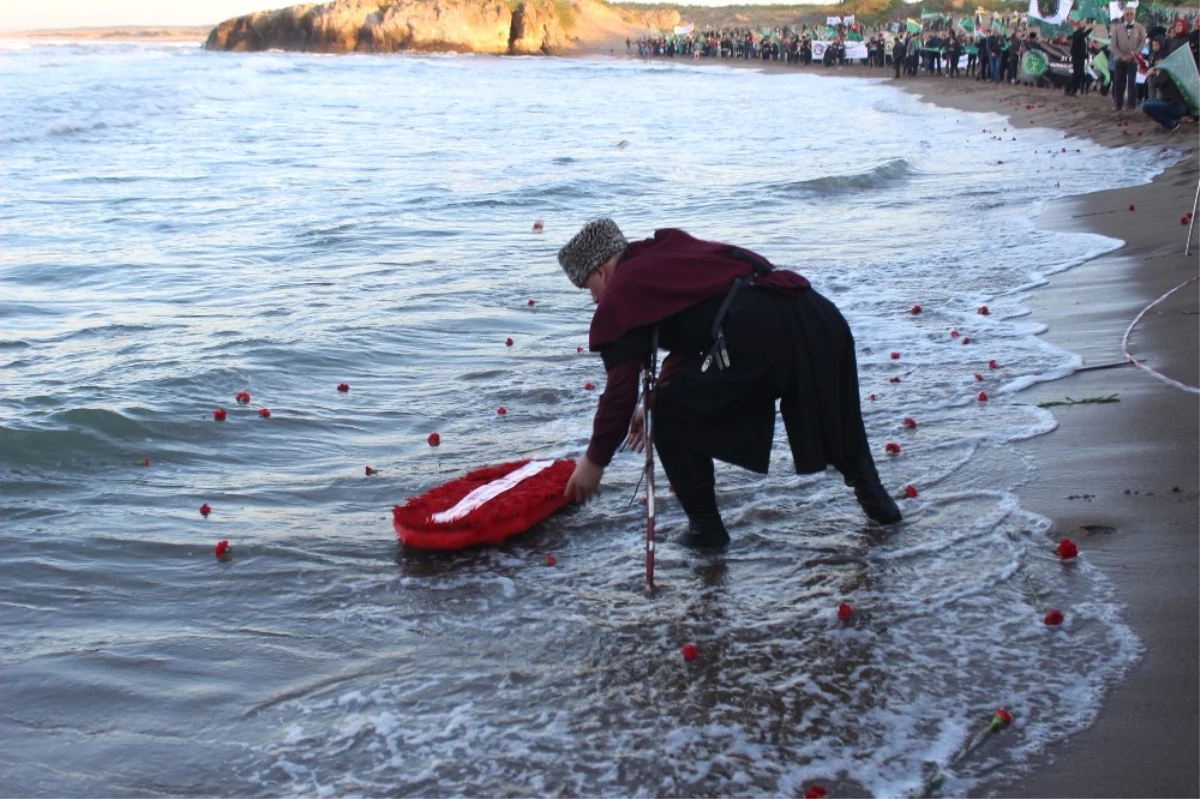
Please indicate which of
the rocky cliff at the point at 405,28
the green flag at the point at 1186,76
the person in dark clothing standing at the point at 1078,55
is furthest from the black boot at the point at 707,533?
the rocky cliff at the point at 405,28

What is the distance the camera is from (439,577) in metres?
4.87

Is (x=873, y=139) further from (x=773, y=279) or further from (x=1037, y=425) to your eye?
(x=773, y=279)

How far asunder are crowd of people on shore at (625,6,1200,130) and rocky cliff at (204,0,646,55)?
1973cm

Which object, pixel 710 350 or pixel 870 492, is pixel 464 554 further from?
pixel 870 492

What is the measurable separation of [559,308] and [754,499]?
4.99 metres

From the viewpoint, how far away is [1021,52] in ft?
119

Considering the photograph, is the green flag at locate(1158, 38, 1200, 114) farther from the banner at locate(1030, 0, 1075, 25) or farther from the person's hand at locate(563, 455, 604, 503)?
the banner at locate(1030, 0, 1075, 25)

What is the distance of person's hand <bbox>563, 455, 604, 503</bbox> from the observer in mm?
4328

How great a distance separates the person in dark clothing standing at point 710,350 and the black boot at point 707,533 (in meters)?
0.36

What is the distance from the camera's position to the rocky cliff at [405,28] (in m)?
98.7

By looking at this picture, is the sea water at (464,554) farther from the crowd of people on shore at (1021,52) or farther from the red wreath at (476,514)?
the crowd of people on shore at (1021,52)

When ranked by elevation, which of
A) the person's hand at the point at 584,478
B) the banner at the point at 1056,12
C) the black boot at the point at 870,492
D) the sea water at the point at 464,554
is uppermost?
the banner at the point at 1056,12

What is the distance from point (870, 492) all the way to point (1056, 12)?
94.4 feet

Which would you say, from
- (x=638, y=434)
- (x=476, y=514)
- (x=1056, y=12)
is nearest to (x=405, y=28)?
(x=1056, y=12)
